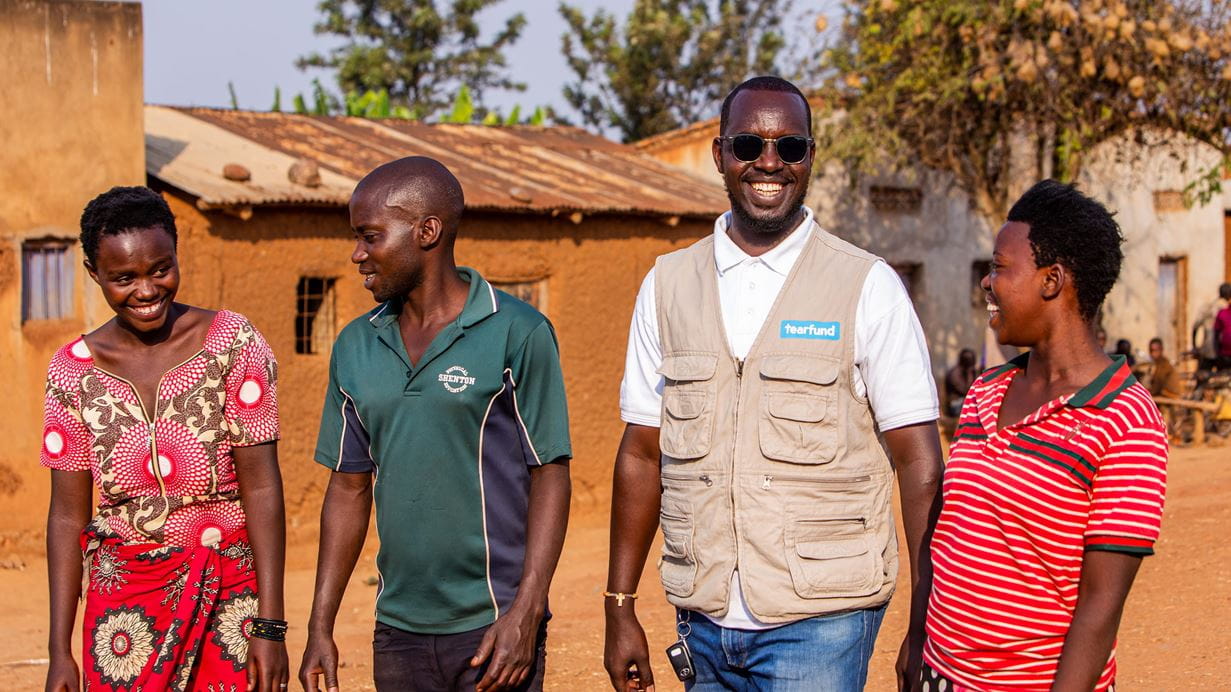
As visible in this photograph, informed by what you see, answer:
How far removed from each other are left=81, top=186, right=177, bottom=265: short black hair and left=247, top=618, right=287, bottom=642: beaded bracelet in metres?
0.93

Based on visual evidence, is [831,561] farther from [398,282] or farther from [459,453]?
[398,282]

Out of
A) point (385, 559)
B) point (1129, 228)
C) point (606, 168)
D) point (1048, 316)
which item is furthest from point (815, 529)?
point (1129, 228)

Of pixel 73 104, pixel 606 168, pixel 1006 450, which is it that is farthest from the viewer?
pixel 606 168

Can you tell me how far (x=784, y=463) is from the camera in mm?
2930

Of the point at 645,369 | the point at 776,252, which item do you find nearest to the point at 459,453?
the point at 645,369

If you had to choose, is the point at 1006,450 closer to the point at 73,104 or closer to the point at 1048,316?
the point at 1048,316

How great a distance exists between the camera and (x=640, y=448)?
3.25 meters

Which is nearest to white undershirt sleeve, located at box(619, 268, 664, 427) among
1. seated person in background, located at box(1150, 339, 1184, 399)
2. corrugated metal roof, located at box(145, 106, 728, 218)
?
corrugated metal roof, located at box(145, 106, 728, 218)

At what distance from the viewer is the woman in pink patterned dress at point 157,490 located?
3.31 metres

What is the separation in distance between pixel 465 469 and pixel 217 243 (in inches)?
274

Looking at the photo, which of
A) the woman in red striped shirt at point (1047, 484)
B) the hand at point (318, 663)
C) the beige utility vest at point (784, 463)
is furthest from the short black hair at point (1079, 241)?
the hand at point (318, 663)

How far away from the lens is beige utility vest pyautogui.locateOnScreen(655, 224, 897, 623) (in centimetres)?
290

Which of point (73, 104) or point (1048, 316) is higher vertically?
point (73, 104)

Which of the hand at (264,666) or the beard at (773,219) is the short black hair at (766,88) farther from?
the hand at (264,666)
